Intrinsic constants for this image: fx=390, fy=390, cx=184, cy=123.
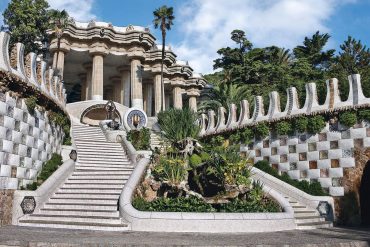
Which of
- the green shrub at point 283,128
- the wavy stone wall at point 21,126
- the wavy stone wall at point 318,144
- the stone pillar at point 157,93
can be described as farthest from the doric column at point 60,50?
the green shrub at point 283,128

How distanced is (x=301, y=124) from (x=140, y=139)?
33.3 ft

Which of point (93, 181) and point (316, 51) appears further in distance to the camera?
point (316, 51)

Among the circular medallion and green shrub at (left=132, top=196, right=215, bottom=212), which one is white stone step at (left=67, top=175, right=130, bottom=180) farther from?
the circular medallion

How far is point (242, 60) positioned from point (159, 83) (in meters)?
11.5

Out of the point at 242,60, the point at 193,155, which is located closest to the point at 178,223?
the point at 193,155

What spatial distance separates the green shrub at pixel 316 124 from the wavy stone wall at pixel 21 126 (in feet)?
44.1

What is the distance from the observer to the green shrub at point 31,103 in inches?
656

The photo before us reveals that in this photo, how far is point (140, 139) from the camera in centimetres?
2530

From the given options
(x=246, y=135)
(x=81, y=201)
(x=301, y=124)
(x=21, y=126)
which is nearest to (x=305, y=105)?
(x=301, y=124)

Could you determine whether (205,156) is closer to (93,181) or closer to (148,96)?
(93,181)

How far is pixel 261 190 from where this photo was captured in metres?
16.4

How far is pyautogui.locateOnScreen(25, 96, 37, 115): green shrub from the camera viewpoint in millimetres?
16656

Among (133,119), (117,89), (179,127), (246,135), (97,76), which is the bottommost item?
(179,127)

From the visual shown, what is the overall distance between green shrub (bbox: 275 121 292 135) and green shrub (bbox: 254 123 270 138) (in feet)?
2.65
